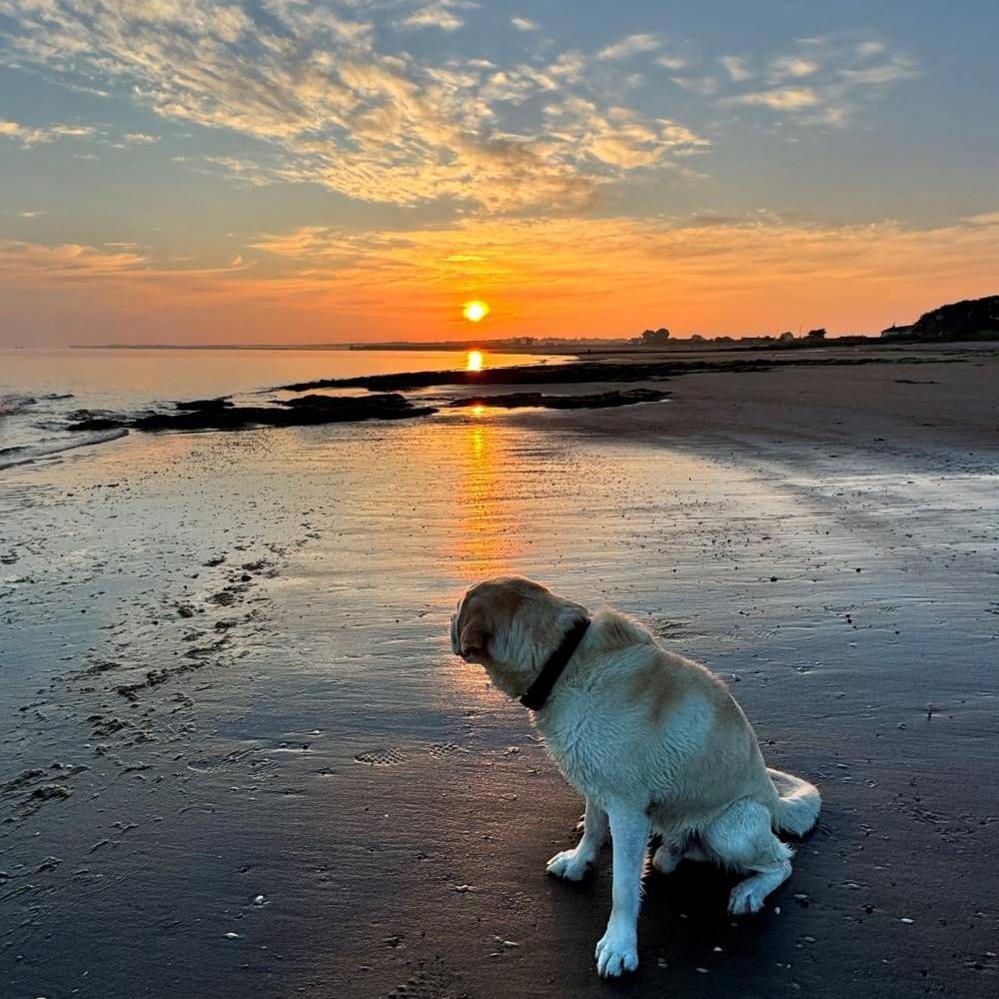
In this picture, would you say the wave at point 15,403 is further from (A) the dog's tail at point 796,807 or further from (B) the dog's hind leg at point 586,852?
(A) the dog's tail at point 796,807

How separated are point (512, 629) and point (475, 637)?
164 millimetres

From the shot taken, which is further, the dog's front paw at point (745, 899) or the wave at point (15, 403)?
the wave at point (15, 403)

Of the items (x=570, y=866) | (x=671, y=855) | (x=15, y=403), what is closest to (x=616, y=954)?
(x=570, y=866)

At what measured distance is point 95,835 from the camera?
13.4ft

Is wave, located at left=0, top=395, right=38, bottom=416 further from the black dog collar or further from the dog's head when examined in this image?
the black dog collar

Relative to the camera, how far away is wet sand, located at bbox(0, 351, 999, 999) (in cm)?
330

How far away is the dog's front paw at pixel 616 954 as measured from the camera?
3.19 meters

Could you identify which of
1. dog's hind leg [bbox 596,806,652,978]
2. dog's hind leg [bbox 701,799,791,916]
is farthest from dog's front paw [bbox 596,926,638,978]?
dog's hind leg [bbox 701,799,791,916]

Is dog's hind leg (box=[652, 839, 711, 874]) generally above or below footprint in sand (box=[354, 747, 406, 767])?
below

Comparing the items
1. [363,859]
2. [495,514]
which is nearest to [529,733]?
[363,859]

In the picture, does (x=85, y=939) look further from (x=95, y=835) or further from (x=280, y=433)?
(x=280, y=433)

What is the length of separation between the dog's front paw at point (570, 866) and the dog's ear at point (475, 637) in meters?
1.11

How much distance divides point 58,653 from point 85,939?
3.80m

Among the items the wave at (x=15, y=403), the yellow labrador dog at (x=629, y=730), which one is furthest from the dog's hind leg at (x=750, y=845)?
the wave at (x=15, y=403)
